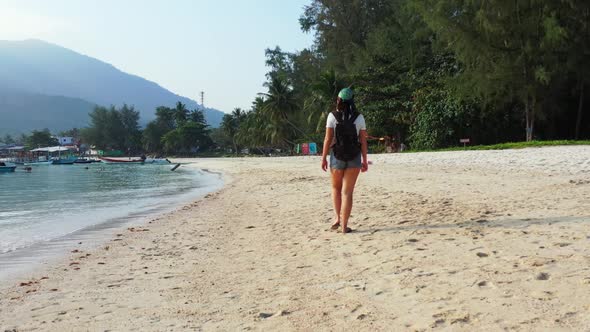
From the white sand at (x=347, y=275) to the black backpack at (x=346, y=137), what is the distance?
3.21 feet

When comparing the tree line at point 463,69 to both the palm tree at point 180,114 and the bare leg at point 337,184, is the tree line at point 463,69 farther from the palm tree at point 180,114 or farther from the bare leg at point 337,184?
the palm tree at point 180,114

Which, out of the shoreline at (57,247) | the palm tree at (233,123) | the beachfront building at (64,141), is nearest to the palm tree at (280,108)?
the palm tree at (233,123)

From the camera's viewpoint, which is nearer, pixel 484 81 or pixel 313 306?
pixel 313 306

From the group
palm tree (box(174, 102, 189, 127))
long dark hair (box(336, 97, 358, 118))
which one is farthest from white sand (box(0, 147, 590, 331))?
palm tree (box(174, 102, 189, 127))

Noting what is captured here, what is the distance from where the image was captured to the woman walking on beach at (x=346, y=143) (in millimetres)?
5051

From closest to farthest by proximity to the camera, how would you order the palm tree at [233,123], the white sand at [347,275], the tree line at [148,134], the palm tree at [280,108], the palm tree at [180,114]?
1. the white sand at [347,275]
2. the palm tree at [280,108]
3. the palm tree at [233,123]
4. the tree line at [148,134]
5. the palm tree at [180,114]

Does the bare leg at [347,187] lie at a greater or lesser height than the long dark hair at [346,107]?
lesser

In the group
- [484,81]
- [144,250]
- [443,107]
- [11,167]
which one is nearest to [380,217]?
[144,250]

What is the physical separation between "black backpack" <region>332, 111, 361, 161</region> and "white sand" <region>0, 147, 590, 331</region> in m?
0.98

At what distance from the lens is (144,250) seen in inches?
215

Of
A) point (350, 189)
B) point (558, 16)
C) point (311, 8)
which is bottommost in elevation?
point (350, 189)

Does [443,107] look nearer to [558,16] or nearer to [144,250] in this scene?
[558,16]

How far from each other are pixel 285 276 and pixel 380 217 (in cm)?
276

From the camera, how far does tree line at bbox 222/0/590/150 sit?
20.6m
